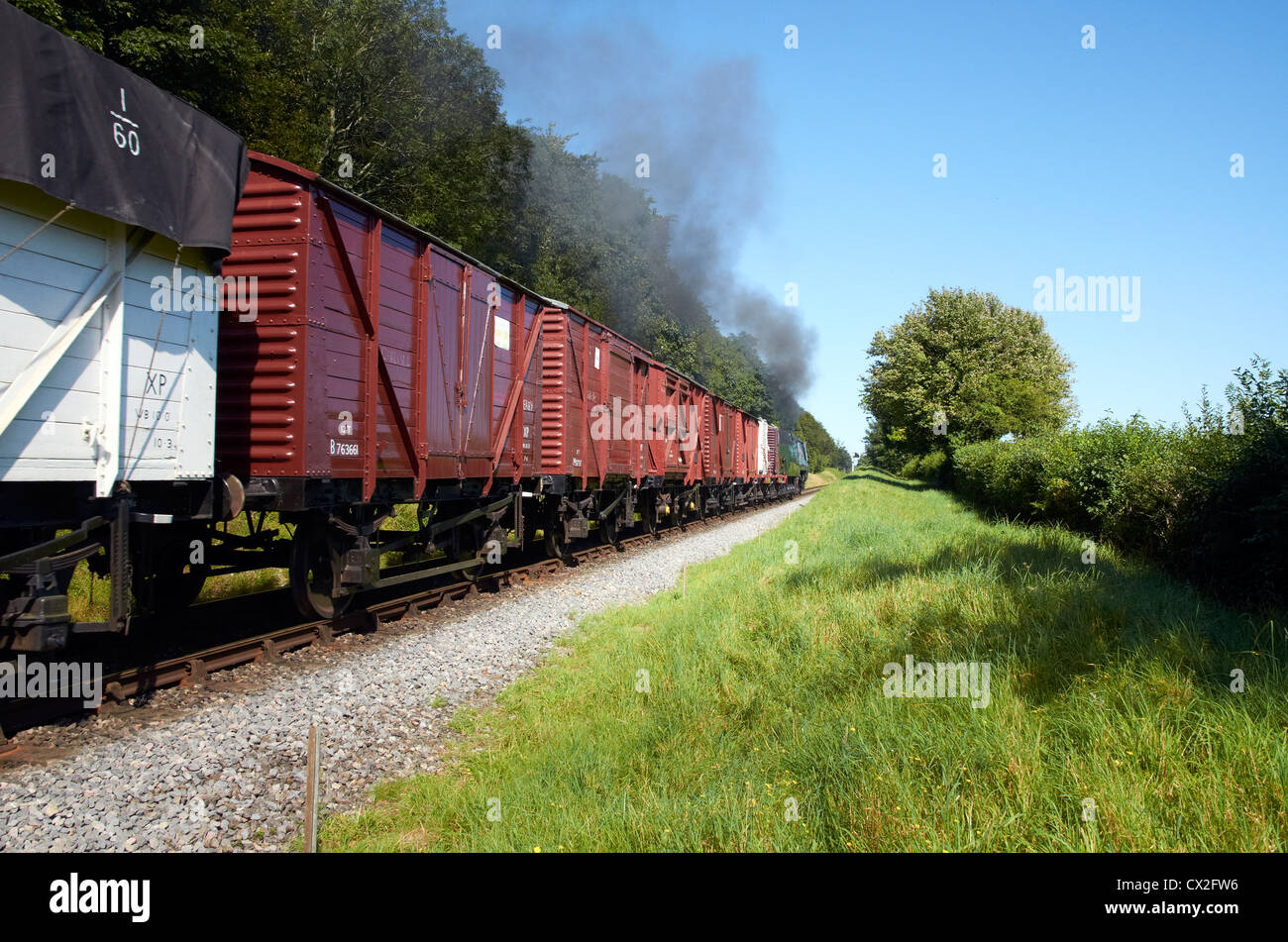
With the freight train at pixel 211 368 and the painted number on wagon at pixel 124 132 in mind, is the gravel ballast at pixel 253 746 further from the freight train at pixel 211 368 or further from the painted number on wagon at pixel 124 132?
the painted number on wagon at pixel 124 132

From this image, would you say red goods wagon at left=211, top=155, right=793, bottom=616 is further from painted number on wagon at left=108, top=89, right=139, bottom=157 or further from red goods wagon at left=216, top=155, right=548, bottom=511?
painted number on wagon at left=108, top=89, right=139, bottom=157

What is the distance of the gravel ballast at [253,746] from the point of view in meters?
3.69

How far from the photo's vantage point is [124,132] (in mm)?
4625

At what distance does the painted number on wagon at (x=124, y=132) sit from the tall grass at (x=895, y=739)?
4.34 meters

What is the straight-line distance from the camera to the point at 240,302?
6.53 m

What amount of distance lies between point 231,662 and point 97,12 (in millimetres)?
17246

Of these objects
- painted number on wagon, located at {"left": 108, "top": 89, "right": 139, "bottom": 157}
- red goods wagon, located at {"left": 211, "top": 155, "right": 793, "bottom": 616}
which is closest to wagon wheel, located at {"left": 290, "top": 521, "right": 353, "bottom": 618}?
red goods wagon, located at {"left": 211, "top": 155, "right": 793, "bottom": 616}

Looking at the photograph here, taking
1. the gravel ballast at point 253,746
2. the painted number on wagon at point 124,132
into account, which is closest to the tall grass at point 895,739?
the gravel ballast at point 253,746

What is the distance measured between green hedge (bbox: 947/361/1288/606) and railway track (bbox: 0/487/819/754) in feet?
26.9

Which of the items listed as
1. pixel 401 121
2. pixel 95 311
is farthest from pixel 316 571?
pixel 401 121

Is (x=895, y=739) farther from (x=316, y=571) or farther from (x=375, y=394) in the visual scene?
(x=316, y=571)

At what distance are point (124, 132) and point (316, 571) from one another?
13.8 ft
